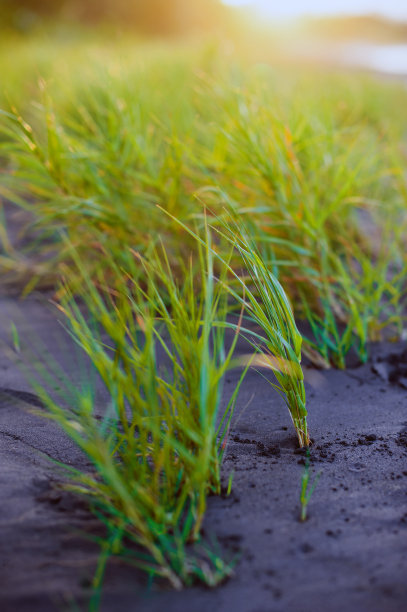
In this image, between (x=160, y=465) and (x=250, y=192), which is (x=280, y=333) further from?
(x=250, y=192)

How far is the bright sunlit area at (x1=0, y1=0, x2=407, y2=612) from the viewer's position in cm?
87

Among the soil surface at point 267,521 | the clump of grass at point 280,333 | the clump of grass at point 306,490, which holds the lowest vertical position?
the soil surface at point 267,521

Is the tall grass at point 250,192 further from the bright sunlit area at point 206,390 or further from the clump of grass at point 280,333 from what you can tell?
the clump of grass at point 280,333

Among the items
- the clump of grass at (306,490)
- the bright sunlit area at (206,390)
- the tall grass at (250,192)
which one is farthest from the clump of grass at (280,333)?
the tall grass at (250,192)

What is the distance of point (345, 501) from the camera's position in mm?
1035

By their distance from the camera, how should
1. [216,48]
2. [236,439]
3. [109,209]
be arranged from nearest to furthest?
[236,439], [109,209], [216,48]

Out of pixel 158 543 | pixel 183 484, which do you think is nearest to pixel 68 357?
pixel 183 484

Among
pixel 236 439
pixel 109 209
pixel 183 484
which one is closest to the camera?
pixel 183 484

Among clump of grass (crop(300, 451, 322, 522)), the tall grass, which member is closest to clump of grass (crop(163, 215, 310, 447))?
clump of grass (crop(300, 451, 322, 522))

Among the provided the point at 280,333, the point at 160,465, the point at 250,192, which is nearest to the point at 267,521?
the point at 160,465

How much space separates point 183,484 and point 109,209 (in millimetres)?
1107

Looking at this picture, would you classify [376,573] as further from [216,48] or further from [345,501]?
[216,48]

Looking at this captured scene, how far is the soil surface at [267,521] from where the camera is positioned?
32.8 inches

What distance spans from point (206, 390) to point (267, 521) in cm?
28
